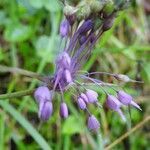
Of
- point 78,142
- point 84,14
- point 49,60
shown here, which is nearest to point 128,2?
point 84,14

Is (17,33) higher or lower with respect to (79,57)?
lower

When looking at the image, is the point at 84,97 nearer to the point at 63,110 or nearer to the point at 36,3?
the point at 63,110

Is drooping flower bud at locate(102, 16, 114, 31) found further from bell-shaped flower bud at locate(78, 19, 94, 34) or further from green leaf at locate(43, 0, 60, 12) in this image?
green leaf at locate(43, 0, 60, 12)

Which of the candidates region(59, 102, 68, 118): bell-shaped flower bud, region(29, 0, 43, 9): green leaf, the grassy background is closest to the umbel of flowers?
region(59, 102, 68, 118): bell-shaped flower bud

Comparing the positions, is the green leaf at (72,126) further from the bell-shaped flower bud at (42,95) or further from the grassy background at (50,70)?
the bell-shaped flower bud at (42,95)

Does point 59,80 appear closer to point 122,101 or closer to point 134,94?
point 122,101

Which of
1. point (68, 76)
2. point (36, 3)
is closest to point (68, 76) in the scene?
point (68, 76)

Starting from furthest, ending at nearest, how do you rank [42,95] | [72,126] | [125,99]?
[72,126] → [125,99] → [42,95]

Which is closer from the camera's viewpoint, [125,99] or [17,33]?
[125,99]

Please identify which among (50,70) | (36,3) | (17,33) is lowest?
(50,70)
